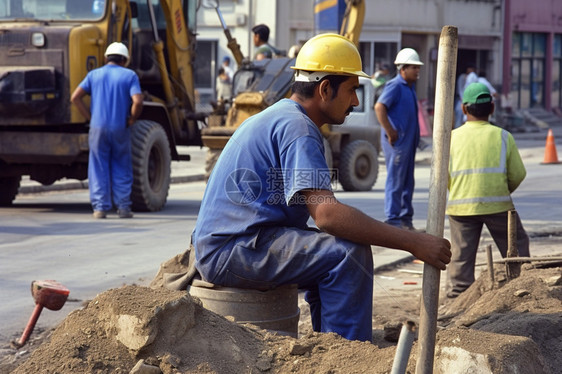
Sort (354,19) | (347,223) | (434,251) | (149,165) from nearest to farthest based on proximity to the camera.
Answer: (434,251), (347,223), (149,165), (354,19)

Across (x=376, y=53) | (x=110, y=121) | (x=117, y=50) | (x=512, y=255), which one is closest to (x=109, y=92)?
(x=110, y=121)

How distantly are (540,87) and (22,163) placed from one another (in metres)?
31.4

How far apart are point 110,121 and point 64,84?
0.92m

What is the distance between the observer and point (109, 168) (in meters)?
12.3

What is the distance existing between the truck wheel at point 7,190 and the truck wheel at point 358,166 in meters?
5.15

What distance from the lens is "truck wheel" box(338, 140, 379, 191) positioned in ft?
53.2

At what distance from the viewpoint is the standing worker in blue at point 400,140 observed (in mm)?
10805

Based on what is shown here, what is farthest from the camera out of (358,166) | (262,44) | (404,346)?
(358,166)

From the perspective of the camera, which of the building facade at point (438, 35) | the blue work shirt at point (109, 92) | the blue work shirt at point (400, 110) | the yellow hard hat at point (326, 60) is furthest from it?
the building facade at point (438, 35)

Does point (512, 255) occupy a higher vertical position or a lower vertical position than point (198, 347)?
lower

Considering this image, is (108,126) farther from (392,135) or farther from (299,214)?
(299,214)

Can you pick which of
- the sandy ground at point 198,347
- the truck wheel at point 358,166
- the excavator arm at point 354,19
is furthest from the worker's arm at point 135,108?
the sandy ground at point 198,347

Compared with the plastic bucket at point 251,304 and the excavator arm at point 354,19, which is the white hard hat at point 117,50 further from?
the plastic bucket at point 251,304

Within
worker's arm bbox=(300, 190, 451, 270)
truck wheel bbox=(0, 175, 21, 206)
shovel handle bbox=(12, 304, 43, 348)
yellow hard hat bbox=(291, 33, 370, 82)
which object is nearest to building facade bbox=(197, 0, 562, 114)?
truck wheel bbox=(0, 175, 21, 206)
